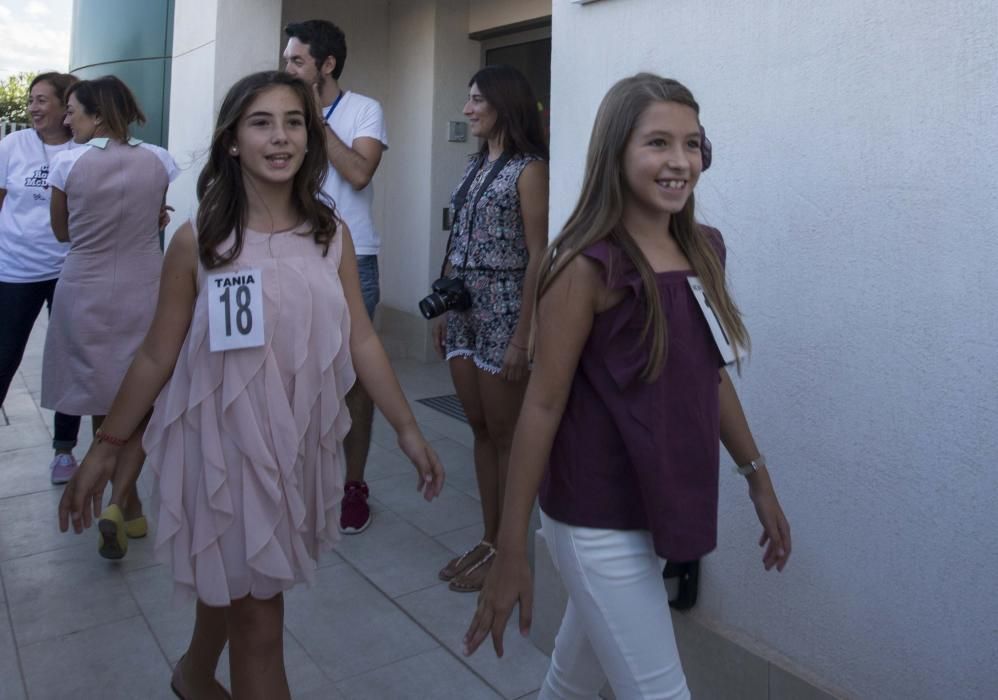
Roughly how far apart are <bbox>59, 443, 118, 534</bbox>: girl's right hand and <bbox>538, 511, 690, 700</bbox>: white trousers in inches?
43.9

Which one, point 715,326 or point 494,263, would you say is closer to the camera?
point 715,326

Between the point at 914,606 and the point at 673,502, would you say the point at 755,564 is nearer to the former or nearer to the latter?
the point at 914,606

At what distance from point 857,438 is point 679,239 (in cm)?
69

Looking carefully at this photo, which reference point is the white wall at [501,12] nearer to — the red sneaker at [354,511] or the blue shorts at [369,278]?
the blue shorts at [369,278]

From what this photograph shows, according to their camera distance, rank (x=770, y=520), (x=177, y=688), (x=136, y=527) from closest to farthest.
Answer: (x=770, y=520)
(x=177, y=688)
(x=136, y=527)

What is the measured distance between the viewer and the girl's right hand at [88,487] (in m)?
2.15

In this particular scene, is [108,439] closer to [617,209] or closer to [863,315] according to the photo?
[617,209]

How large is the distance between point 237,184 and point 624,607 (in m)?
1.41

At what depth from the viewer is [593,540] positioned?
1854 millimetres

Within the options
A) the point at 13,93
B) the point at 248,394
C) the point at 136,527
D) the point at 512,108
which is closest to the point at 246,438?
the point at 248,394

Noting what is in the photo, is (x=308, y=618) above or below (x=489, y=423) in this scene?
below

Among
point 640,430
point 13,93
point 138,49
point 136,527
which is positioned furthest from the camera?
point 13,93

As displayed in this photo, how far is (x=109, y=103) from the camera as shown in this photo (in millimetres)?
3863

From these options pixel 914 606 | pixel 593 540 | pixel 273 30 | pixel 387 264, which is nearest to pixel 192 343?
pixel 593 540
